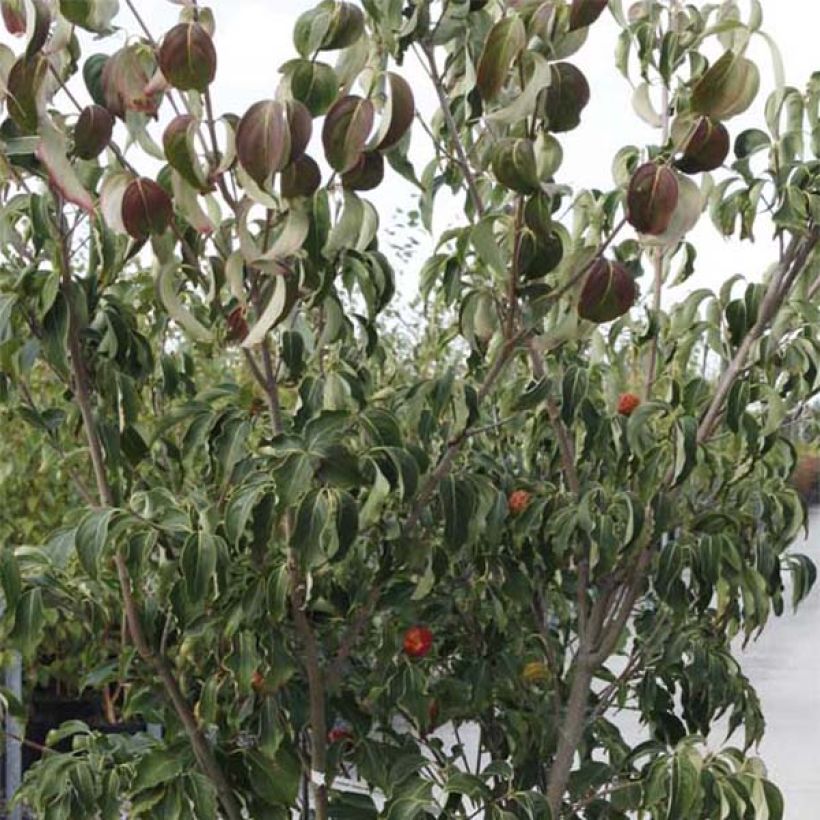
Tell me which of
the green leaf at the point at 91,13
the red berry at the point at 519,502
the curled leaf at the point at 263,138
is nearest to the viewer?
the curled leaf at the point at 263,138

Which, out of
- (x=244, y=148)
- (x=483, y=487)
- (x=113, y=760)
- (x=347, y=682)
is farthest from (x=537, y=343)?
(x=113, y=760)

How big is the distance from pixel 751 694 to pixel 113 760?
1080mm

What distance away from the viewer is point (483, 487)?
2.08 meters

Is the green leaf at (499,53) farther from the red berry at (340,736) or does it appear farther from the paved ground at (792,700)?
the paved ground at (792,700)

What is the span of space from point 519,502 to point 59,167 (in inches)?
36.4

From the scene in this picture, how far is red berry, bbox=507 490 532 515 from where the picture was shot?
230 cm

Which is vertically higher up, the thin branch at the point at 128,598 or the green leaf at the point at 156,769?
the thin branch at the point at 128,598

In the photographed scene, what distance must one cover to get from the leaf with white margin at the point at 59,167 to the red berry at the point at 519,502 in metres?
0.88

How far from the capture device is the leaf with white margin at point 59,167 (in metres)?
1.67

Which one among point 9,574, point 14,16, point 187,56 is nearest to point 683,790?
point 9,574

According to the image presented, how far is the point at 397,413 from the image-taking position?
7.44ft

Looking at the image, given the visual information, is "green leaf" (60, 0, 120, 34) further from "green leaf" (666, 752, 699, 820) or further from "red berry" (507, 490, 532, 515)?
"green leaf" (666, 752, 699, 820)

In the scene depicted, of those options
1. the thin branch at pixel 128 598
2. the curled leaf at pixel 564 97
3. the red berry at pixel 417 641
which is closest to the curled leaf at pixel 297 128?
the curled leaf at pixel 564 97

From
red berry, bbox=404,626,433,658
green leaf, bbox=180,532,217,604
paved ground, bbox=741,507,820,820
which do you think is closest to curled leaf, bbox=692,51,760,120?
green leaf, bbox=180,532,217,604
